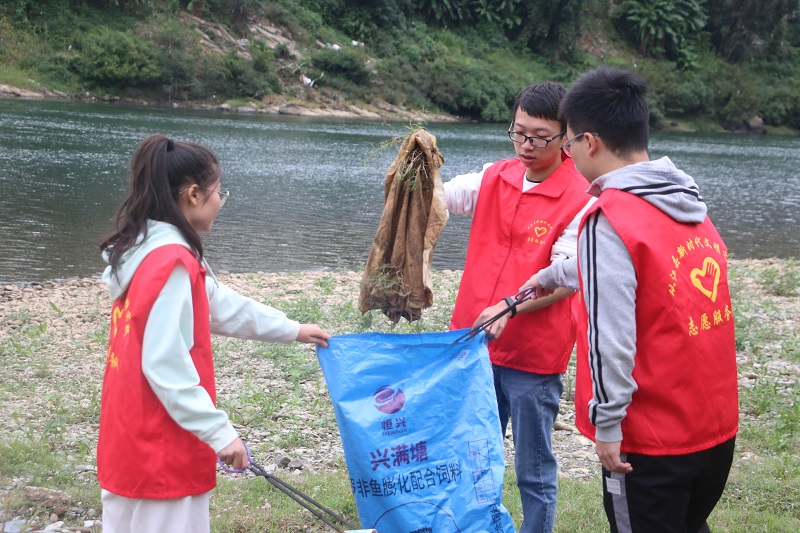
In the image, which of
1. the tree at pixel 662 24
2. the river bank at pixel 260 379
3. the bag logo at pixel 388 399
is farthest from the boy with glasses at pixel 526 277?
the tree at pixel 662 24

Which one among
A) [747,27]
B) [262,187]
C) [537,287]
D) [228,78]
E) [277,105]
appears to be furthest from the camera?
[747,27]

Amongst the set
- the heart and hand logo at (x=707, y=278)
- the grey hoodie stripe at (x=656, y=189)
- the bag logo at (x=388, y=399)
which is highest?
the grey hoodie stripe at (x=656, y=189)

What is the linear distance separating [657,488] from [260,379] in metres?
4.38

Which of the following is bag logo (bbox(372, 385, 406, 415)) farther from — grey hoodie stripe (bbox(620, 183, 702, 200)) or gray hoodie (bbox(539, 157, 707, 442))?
grey hoodie stripe (bbox(620, 183, 702, 200))

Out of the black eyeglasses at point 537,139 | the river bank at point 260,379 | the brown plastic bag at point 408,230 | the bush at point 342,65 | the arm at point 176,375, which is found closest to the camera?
the arm at point 176,375

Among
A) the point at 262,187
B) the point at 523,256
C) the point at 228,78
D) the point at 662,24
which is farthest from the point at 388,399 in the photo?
the point at 662,24

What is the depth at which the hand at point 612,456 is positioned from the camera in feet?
8.32

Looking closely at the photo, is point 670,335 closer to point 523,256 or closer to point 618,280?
point 618,280

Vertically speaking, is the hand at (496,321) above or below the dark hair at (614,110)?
below

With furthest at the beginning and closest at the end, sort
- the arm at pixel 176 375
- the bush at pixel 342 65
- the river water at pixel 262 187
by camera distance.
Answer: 1. the bush at pixel 342 65
2. the river water at pixel 262 187
3. the arm at pixel 176 375

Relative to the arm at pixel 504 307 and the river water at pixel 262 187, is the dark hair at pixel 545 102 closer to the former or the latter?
the arm at pixel 504 307

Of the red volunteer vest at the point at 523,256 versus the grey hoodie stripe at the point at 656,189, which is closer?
the grey hoodie stripe at the point at 656,189

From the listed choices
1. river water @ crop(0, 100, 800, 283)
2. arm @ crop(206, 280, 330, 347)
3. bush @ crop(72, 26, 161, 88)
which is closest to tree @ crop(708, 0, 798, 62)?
river water @ crop(0, 100, 800, 283)

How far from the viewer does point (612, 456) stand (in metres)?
2.54
